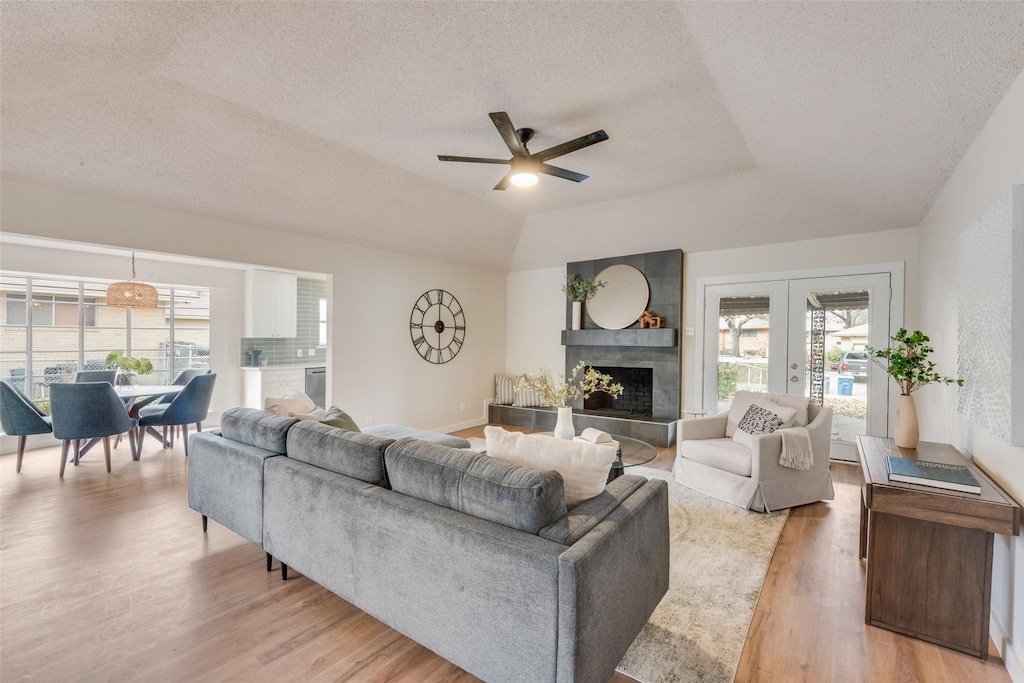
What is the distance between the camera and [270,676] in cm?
168

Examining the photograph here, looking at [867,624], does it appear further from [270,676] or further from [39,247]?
[39,247]

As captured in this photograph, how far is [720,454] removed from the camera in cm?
344

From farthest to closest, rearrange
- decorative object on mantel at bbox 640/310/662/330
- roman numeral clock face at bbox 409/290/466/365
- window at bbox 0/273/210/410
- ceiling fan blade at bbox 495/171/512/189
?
roman numeral clock face at bbox 409/290/466/365 → decorative object on mantel at bbox 640/310/662/330 → window at bbox 0/273/210/410 → ceiling fan blade at bbox 495/171/512/189

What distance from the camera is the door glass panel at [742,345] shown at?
500cm

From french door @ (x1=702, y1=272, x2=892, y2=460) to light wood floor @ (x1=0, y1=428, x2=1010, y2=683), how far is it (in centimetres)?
194

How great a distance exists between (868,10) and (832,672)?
2458 mm

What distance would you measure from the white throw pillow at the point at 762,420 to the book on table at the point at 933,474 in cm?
126

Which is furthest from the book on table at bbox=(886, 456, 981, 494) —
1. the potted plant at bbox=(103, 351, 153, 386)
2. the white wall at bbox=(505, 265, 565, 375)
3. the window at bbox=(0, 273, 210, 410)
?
the window at bbox=(0, 273, 210, 410)

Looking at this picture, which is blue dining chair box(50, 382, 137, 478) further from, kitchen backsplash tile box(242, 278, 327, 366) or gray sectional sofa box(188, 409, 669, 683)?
gray sectional sofa box(188, 409, 669, 683)

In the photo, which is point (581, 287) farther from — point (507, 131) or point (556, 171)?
point (507, 131)

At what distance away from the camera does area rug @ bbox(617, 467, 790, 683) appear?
1.76 meters

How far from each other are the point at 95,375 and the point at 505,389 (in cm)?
490

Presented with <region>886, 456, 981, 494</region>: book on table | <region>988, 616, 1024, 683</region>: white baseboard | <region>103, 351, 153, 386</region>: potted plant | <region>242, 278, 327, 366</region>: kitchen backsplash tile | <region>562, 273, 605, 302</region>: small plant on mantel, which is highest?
<region>562, 273, 605, 302</region>: small plant on mantel

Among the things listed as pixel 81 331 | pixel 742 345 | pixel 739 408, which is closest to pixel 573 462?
pixel 739 408
